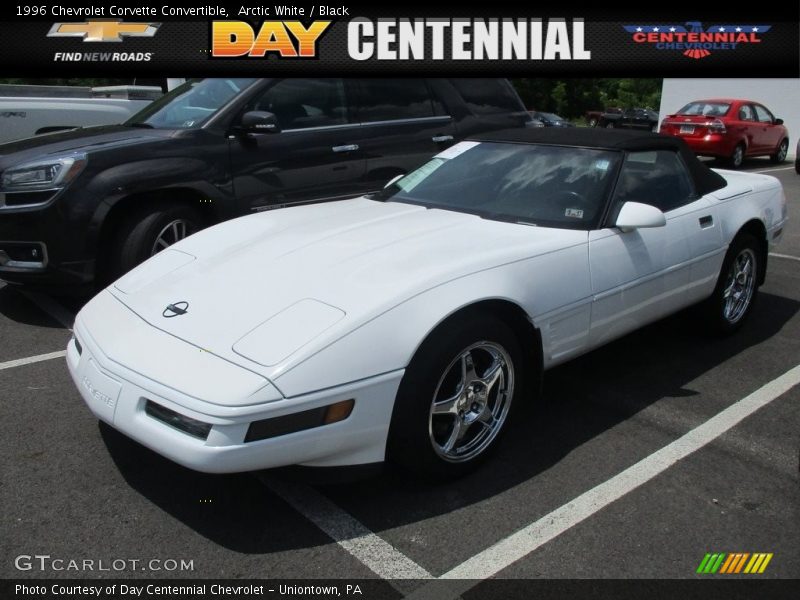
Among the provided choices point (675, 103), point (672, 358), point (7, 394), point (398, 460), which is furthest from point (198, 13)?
point (675, 103)

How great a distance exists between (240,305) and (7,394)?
1.66 m

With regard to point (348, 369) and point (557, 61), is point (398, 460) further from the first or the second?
point (557, 61)

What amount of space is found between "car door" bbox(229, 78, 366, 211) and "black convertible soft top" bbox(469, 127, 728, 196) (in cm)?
169

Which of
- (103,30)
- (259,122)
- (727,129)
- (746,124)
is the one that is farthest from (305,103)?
(746,124)

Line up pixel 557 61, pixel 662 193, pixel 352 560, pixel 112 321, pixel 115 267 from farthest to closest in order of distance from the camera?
pixel 557 61, pixel 115 267, pixel 662 193, pixel 112 321, pixel 352 560

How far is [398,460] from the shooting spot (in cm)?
274

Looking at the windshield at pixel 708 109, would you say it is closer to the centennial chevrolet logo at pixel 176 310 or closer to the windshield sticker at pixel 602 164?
the windshield sticker at pixel 602 164

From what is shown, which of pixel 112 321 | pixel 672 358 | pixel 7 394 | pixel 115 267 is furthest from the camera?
pixel 115 267

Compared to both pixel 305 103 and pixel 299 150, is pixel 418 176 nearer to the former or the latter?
pixel 299 150

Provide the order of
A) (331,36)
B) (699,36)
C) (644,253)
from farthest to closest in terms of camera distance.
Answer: (699,36) → (331,36) → (644,253)

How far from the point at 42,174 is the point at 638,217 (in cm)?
373

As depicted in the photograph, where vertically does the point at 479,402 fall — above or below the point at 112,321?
below

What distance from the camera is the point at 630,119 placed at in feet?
92.1

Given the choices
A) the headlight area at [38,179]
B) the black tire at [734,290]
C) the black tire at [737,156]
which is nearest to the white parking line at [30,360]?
the headlight area at [38,179]
